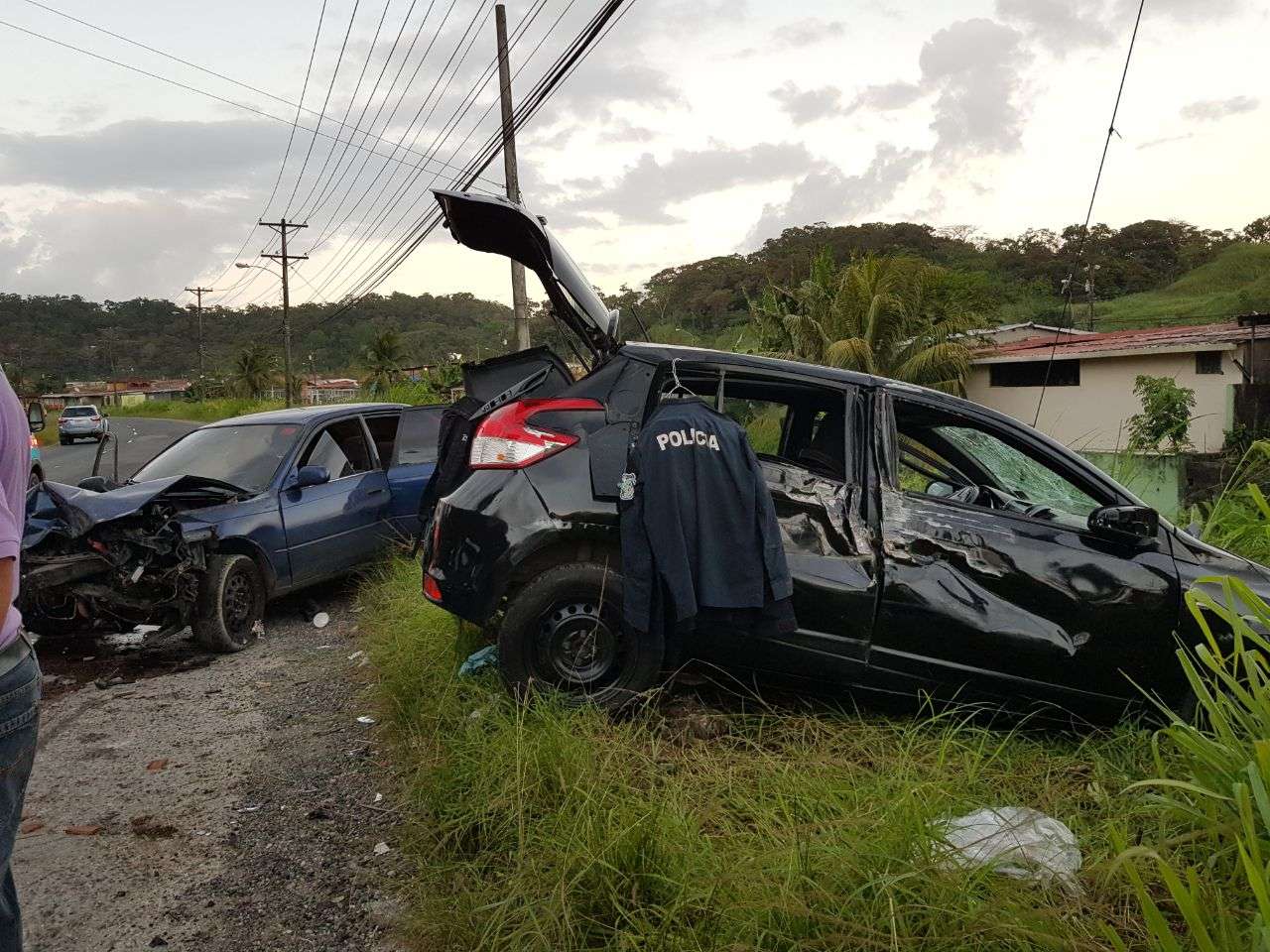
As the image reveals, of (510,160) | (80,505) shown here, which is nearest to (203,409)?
(510,160)

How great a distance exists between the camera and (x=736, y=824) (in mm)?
2965

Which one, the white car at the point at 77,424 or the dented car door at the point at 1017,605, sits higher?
the dented car door at the point at 1017,605

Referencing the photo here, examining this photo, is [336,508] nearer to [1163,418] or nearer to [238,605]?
[238,605]

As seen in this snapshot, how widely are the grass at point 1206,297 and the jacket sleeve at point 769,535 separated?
49.8m

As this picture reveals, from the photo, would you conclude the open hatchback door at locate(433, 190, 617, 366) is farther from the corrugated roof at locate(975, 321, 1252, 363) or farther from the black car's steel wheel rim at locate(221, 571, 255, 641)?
the corrugated roof at locate(975, 321, 1252, 363)

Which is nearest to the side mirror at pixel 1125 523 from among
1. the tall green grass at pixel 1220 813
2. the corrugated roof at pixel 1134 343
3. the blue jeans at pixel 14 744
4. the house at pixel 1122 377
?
the tall green grass at pixel 1220 813

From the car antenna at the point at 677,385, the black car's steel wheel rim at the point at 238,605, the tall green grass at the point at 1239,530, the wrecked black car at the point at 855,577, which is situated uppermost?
the car antenna at the point at 677,385

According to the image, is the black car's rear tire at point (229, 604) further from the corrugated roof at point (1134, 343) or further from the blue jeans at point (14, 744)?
the corrugated roof at point (1134, 343)

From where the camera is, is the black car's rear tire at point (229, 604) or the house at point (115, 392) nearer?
the black car's rear tire at point (229, 604)

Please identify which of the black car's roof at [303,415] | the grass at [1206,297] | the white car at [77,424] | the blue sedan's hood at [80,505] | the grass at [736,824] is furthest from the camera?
the grass at [1206,297]

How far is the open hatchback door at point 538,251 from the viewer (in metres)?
4.05

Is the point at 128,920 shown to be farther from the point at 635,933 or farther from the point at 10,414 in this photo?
the point at 10,414

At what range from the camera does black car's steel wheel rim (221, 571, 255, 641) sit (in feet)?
19.6

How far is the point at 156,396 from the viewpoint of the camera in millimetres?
98000
